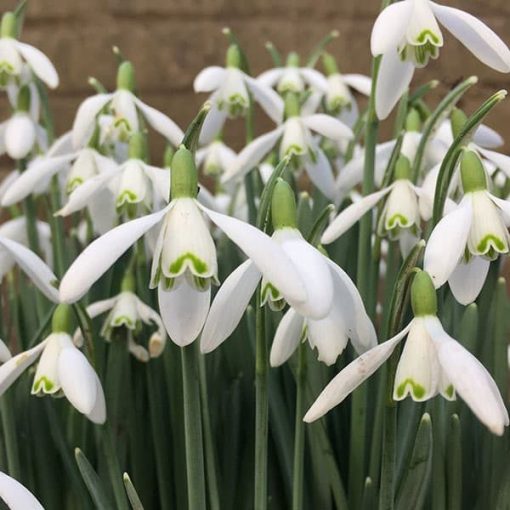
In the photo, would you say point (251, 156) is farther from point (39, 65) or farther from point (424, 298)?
point (424, 298)

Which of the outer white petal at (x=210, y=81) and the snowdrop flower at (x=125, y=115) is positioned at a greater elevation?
the outer white petal at (x=210, y=81)

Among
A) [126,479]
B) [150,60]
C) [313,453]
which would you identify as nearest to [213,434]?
[313,453]

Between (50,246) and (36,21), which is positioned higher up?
(36,21)

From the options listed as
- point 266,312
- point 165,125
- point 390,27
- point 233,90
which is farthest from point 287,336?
point 233,90

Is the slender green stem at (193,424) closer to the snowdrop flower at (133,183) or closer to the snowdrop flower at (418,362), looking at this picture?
the snowdrop flower at (418,362)

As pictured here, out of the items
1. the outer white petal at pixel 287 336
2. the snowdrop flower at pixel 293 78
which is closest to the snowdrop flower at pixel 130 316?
the outer white petal at pixel 287 336

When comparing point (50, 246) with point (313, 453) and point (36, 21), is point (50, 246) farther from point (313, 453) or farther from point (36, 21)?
point (36, 21)
